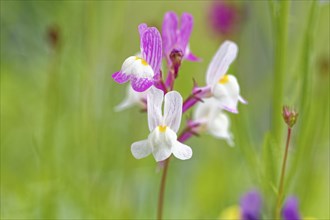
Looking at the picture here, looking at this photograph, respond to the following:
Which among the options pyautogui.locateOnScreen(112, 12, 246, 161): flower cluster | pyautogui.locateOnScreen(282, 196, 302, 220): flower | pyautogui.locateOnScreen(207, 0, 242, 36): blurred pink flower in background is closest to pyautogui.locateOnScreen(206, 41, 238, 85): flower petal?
pyautogui.locateOnScreen(112, 12, 246, 161): flower cluster

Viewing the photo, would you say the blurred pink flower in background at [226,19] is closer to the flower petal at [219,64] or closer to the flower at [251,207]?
the flower at [251,207]

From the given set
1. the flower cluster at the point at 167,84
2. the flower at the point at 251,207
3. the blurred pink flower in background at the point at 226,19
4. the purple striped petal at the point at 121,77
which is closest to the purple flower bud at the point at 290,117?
the flower cluster at the point at 167,84

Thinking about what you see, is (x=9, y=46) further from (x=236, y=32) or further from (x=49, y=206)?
(x=49, y=206)

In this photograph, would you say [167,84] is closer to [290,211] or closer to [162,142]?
[162,142]

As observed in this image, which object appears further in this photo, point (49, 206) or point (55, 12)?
point (55, 12)

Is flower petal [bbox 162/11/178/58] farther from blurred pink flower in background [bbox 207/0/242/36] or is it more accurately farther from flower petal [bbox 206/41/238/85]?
blurred pink flower in background [bbox 207/0/242/36]

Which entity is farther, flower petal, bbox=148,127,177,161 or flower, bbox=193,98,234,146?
flower, bbox=193,98,234,146

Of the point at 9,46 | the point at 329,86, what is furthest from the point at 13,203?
the point at 9,46
